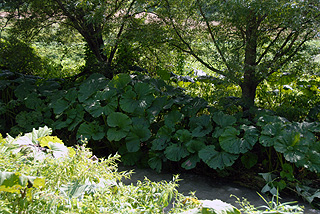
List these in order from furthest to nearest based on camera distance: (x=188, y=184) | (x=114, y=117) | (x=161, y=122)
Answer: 1. (x=161, y=122)
2. (x=114, y=117)
3. (x=188, y=184)

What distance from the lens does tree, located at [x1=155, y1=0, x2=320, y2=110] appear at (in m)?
3.60

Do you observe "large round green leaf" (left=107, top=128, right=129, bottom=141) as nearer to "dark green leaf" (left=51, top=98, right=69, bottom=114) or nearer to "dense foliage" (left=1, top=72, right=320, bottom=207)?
"dense foliage" (left=1, top=72, right=320, bottom=207)

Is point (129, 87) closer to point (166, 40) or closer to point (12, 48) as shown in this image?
point (166, 40)

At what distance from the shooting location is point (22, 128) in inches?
178

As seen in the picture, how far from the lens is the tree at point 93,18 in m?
4.53

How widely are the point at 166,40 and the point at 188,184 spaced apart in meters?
2.20

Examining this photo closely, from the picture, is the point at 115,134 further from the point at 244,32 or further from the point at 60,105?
the point at 244,32

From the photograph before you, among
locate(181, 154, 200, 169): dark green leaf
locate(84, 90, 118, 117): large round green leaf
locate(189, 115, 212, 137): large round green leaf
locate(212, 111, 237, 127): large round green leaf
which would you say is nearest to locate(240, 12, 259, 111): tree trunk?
locate(212, 111, 237, 127): large round green leaf

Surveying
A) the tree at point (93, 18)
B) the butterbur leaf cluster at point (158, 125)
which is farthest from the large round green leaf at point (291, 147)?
the tree at point (93, 18)

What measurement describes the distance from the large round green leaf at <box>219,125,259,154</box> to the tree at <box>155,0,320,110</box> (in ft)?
2.65

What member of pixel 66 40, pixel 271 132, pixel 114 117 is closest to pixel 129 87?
pixel 114 117

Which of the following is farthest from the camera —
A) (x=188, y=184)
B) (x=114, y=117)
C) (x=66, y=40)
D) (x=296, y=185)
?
(x=66, y=40)

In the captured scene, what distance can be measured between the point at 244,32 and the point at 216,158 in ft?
5.93

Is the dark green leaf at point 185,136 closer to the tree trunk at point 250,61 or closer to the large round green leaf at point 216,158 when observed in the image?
the large round green leaf at point 216,158
